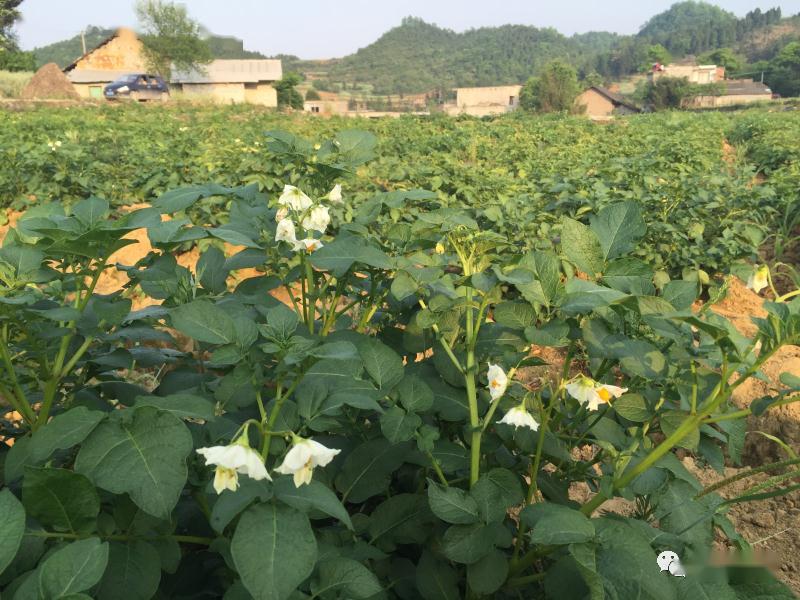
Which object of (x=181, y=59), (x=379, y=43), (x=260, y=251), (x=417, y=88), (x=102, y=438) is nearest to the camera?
(x=102, y=438)

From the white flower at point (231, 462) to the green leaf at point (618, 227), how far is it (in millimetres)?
712

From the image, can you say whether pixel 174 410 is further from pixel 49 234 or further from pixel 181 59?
pixel 181 59

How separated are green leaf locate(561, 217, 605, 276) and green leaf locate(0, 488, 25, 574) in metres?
0.89

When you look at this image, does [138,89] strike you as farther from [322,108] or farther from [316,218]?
[316,218]

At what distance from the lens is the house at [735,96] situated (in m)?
61.7

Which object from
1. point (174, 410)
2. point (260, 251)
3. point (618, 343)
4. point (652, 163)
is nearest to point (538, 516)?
point (618, 343)

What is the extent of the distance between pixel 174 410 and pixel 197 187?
66cm

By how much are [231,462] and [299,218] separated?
0.65 m

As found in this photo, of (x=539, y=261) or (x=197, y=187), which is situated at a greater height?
(x=197, y=187)

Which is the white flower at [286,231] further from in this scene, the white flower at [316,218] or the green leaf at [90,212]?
the green leaf at [90,212]

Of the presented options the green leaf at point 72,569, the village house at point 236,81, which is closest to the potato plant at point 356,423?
the green leaf at point 72,569

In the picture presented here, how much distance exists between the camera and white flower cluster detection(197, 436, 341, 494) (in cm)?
76

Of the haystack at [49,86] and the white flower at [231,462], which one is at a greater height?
the haystack at [49,86]

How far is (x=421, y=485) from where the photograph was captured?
129cm
